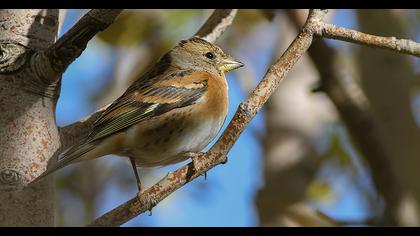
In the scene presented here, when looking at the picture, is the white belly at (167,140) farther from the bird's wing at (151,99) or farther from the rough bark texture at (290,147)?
the rough bark texture at (290,147)

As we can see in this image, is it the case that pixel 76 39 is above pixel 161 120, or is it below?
below

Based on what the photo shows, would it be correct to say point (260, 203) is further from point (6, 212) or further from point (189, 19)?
point (6, 212)

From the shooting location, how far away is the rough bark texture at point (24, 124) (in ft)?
10.6

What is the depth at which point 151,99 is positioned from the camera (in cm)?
458

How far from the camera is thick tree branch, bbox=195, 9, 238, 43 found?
455 centimetres

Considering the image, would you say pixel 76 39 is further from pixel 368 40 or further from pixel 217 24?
pixel 217 24

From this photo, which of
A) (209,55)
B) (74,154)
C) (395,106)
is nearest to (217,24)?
(209,55)

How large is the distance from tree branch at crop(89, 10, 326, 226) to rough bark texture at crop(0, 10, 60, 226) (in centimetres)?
54

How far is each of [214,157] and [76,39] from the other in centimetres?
82

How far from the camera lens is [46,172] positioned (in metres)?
3.25

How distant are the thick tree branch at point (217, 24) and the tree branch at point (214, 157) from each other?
1.51 metres

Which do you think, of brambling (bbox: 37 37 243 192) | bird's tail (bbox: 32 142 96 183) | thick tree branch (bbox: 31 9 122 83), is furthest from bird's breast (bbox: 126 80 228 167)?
thick tree branch (bbox: 31 9 122 83)
